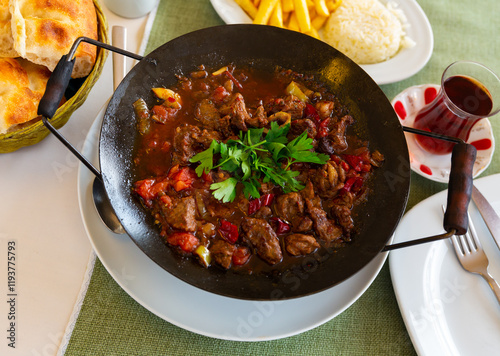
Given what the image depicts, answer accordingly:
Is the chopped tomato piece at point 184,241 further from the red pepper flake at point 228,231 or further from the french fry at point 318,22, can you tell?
the french fry at point 318,22

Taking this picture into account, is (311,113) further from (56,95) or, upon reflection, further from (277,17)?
(56,95)

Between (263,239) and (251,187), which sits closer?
(263,239)

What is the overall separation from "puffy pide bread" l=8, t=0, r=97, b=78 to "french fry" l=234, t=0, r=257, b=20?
1.45 meters

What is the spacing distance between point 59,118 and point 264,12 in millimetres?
2026

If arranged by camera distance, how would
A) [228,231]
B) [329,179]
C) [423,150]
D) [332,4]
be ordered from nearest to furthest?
[228,231] < [329,179] < [423,150] < [332,4]

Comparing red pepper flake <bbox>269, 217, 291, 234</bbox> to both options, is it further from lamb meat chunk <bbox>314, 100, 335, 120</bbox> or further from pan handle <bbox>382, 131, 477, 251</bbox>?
lamb meat chunk <bbox>314, 100, 335, 120</bbox>

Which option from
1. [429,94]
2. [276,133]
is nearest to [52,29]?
[276,133]

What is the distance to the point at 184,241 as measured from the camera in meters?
2.55

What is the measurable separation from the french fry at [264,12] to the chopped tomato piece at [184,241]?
7.16 ft

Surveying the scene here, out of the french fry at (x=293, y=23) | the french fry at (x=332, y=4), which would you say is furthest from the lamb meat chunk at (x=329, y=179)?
the french fry at (x=332, y=4)

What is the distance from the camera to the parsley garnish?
271 cm

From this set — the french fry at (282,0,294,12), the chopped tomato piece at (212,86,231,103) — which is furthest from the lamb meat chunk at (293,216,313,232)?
the french fry at (282,0,294,12)

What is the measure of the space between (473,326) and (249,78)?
2.34 metres

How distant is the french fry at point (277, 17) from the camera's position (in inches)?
152
